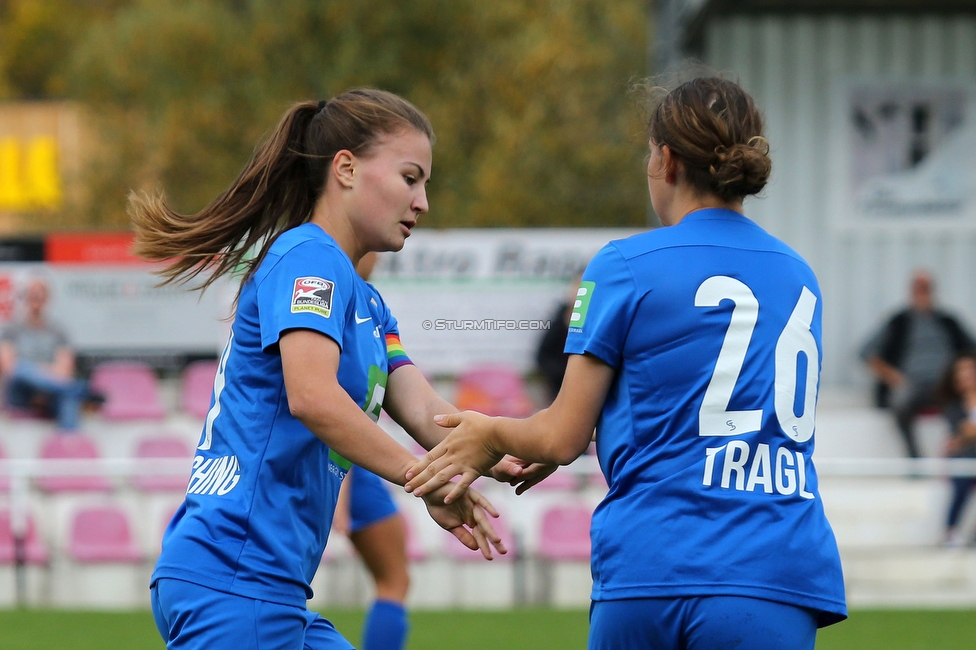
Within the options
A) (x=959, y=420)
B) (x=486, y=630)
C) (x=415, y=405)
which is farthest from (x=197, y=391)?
(x=415, y=405)

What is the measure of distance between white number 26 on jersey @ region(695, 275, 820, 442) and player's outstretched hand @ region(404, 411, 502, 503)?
56 centimetres

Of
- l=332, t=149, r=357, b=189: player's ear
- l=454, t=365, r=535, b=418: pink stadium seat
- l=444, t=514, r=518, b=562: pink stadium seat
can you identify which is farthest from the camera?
l=454, t=365, r=535, b=418: pink stadium seat

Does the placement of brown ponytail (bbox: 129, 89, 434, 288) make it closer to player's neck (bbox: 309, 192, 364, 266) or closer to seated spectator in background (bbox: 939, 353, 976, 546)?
player's neck (bbox: 309, 192, 364, 266)

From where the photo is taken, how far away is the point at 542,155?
19984 mm

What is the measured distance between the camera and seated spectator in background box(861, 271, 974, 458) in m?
9.34

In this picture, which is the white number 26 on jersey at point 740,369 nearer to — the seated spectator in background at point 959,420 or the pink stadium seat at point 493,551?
the pink stadium seat at point 493,551

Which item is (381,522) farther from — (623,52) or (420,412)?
(623,52)

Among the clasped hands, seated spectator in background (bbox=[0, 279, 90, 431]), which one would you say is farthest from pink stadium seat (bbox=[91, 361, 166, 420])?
the clasped hands

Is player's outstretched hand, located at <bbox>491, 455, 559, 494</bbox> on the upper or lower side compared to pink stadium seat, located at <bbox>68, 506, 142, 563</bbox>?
upper

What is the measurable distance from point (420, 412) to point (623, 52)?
60.5 feet

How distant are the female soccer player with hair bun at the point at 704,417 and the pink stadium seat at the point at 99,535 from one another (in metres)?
7.12

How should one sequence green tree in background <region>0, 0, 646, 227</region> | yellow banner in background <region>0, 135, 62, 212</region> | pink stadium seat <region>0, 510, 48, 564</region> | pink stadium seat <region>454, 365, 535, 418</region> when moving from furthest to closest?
yellow banner in background <region>0, 135, 62, 212</region>, green tree in background <region>0, 0, 646, 227</region>, pink stadium seat <region>454, 365, 535, 418</region>, pink stadium seat <region>0, 510, 48, 564</region>

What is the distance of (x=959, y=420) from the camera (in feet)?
29.1

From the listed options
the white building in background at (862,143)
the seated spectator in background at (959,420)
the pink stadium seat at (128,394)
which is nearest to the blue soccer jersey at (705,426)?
the seated spectator in background at (959,420)
